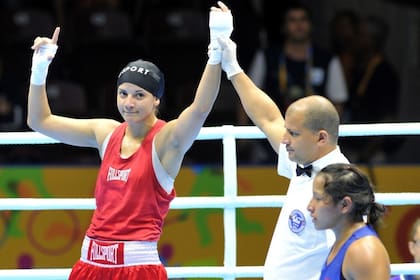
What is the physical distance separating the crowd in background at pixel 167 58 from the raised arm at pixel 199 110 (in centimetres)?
318

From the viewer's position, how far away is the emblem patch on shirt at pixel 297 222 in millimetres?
4094

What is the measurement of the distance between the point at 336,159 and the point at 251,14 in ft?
17.9

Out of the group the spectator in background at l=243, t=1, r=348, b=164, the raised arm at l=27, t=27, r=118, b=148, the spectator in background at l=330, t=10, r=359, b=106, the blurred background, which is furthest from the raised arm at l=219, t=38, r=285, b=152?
the spectator in background at l=330, t=10, r=359, b=106

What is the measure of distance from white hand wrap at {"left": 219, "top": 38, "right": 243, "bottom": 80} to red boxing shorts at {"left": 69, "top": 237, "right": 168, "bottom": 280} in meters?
0.76

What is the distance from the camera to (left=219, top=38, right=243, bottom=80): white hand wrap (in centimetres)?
441

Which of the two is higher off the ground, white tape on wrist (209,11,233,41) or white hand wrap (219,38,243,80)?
white tape on wrist (209,11,233,41)

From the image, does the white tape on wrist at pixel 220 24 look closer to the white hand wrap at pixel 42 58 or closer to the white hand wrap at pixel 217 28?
the white hand wrap at pixel 217 28

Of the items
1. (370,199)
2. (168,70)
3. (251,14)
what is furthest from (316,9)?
(370,199)

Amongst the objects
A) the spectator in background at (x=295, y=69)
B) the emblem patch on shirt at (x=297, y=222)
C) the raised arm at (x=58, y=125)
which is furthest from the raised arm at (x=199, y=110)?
the spectator in background at (x=295, y=69)

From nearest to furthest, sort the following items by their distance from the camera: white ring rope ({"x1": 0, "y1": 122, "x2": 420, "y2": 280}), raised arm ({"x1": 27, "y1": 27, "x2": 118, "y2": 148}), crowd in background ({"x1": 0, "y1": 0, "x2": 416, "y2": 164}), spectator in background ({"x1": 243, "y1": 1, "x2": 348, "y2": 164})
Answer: raised arm ({"x1": 27, "y1": 27, "x2": 118, "y2": 148}) < white ring rope ({"x1": 0, "y1": 122, "x2": 420, "y2": 280}) < spectator in background ({"x1": 243, "y1": 1, "x2": 348, "y2": 164}) < crowd in background ({"x1": 0, "y1": 0, "x2": 416, "y2": 164})

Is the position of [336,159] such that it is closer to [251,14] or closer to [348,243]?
[348,243]

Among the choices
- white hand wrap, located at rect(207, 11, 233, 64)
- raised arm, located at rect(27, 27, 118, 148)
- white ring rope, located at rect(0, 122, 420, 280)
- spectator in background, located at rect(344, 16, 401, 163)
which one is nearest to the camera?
white hand wrap, located at rect(207, 11, 233, 64)

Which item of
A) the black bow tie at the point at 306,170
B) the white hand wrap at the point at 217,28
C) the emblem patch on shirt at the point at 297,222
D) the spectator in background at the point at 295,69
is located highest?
the spectator in background at the point at 295,69

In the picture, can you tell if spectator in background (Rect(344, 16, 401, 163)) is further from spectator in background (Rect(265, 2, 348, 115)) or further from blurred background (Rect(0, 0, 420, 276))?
spectator in background (Rect(265, 2, 348, 115))
